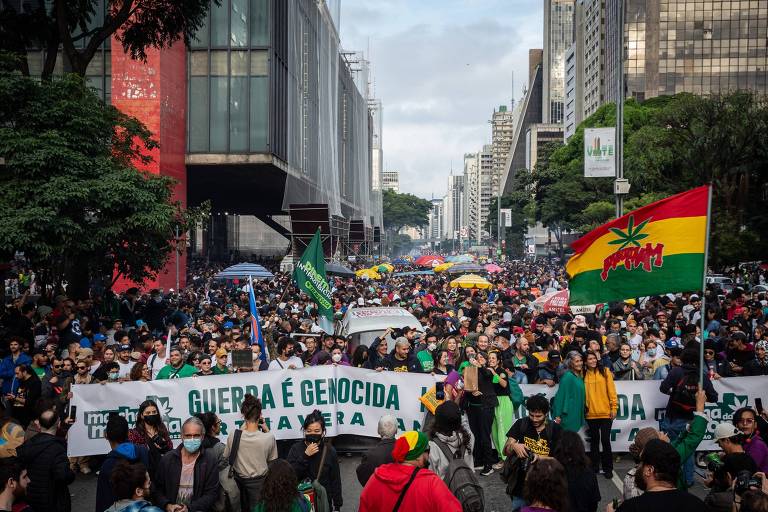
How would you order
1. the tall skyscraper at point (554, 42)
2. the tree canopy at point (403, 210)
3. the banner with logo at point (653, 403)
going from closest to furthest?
the banner with logo at point (653, 403)
the tall skyscraper at point (554, 42)
the tree canopy at point (403, 210)

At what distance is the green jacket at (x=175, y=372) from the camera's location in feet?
31.5

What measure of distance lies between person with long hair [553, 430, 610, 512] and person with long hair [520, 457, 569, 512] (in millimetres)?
976

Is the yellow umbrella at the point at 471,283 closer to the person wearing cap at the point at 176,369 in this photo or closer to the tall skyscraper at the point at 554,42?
the person wearing cap at the point at 176,369

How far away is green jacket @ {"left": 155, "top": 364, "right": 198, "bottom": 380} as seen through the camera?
960 centimetres

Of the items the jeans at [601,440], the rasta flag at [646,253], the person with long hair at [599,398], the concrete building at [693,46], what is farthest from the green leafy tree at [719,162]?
the concrete building at [693,46]

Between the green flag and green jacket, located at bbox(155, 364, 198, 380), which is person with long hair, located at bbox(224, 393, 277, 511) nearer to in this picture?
green jacket, located at bbox(155, 364, 198, 380)

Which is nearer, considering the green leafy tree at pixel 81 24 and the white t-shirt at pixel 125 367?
the white t-shirt at pixel 125 367

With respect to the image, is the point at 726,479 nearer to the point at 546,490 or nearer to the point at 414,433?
the point at 546,490

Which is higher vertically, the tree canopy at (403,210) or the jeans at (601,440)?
the tree canopy at (403,210)

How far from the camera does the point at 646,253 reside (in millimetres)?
8219

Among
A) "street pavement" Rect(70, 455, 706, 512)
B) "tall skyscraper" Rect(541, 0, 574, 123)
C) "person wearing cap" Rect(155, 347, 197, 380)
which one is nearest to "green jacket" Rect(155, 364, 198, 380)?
"person wearing cap" Rect(155, 347, 197, 380)

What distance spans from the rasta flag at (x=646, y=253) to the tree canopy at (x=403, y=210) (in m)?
163

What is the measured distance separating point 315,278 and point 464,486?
30.5 ft

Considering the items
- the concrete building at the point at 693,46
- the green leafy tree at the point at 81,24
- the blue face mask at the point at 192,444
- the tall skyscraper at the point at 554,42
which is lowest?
the blue face mask at the point at 192,444
